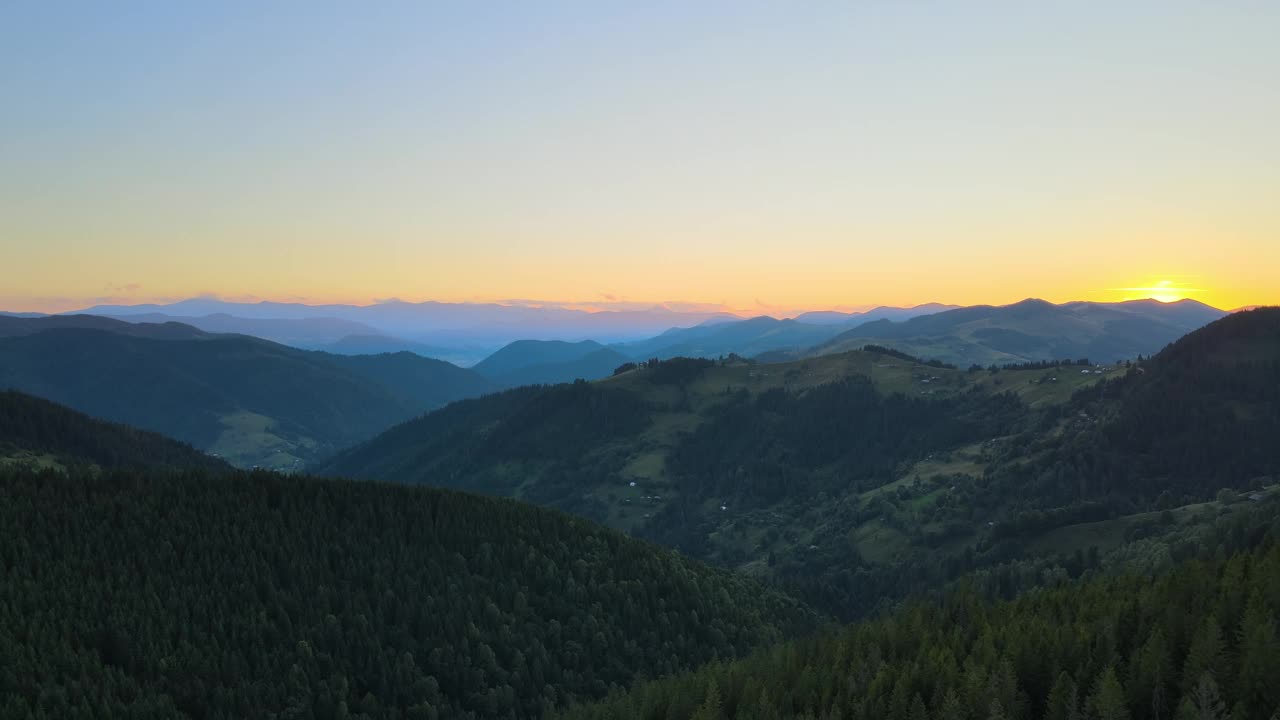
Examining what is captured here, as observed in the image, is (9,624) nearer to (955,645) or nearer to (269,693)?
(269,693)

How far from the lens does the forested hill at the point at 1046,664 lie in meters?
83.2

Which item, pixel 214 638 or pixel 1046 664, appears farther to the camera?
pixel 214 638

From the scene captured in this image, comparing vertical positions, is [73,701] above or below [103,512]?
below

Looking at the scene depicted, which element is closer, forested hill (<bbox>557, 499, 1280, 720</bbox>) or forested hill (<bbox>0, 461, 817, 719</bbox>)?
forested hill (<bbox>557, 499, 1280, 720</bbox>)

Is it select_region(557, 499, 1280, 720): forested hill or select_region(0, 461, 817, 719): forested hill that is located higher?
select_region(557, 499, 1280, 720): forested hill

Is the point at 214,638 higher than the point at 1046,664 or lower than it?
lower

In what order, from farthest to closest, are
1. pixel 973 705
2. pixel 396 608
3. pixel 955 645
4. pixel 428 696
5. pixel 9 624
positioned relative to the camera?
→ pixel 396 608
pixel 428 696
pixel 9 624
pixel 955 645
pixel 973 705

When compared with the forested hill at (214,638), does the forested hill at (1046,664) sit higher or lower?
higher

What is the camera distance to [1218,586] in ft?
371

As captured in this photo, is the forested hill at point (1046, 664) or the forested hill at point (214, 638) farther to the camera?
the forested hill at point (214, 638)

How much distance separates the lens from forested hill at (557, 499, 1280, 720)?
83250 millimetres

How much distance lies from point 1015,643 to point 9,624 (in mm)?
190547

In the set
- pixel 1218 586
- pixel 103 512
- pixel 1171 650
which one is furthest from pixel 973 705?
pixel 103 512

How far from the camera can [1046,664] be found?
102562 mm
